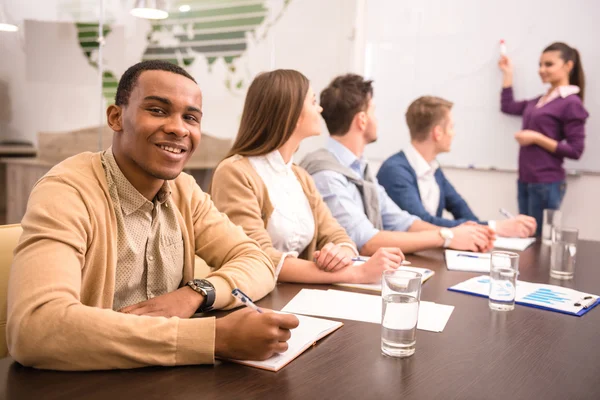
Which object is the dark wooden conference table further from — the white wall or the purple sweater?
the white wall

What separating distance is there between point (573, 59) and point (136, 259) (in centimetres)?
347

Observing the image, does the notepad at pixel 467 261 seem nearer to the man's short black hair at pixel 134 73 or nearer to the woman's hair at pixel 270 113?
the woman's hair at pixel 270 113

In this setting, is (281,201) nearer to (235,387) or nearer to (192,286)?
(192,286)

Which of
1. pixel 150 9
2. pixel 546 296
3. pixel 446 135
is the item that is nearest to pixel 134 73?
pixel 546 296

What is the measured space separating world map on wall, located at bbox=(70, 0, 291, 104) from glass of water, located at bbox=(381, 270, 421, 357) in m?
2.57

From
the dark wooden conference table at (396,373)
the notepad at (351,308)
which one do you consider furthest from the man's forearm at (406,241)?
the dark wooden conference table at (396,373)

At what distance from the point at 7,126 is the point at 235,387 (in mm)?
2501

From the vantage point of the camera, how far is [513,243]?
233cm

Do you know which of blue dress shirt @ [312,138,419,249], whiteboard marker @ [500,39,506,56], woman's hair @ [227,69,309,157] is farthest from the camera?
→ whiteboard marker @ [500,39,506,56]

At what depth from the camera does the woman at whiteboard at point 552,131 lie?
12.3 ft

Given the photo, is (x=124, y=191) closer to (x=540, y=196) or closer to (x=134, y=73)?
(x=134, y=73)

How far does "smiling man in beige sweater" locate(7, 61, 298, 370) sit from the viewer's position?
0.90m

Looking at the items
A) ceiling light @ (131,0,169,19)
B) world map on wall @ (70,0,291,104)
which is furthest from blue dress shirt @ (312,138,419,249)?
ceiling light @ (131,0,169,19)

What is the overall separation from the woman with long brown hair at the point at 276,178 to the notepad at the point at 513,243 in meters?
0.69
